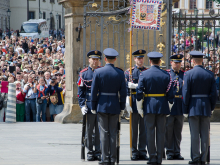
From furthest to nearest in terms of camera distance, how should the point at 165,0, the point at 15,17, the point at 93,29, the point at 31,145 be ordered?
the point at 15,17
the point at 93,29
the point at 165,0
the point at 31,145

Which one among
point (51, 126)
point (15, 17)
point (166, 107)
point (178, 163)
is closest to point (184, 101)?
point (166, 107)

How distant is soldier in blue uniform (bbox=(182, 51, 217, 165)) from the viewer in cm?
725

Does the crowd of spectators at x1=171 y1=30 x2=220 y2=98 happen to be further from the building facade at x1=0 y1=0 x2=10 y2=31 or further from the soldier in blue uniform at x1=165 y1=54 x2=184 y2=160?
the building facade at x1=0 y1=0 x2=10 y2=31

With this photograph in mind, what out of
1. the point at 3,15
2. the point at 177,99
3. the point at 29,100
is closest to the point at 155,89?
the point at 177,99

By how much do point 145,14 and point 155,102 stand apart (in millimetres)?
2103

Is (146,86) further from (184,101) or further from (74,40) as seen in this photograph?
(74,40)

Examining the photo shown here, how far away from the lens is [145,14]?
8.74m

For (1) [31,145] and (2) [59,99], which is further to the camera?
(2) [59,99]

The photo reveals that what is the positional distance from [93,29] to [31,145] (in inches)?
164

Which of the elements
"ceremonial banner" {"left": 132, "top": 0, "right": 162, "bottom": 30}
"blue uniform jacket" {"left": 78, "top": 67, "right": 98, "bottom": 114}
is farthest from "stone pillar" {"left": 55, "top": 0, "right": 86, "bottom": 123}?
"blue uniform jacket" {"left": 78, "top": 67, "right": 98, "bottom": 114}

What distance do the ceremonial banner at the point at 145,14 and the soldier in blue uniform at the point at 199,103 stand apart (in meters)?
1.78

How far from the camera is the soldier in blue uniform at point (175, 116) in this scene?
799cm

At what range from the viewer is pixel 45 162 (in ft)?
24.6

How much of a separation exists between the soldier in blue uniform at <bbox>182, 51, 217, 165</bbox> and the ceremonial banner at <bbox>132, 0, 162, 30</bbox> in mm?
1778
